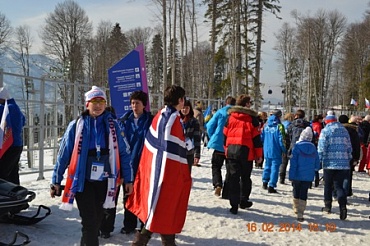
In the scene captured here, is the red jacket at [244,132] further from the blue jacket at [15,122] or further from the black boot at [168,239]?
the blue jacket at [15,122]

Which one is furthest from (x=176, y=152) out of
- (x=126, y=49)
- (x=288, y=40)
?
(x=288, y=40)

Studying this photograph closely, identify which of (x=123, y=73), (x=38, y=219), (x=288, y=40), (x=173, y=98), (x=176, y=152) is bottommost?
(x=38, y=219)

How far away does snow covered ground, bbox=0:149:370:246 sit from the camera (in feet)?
15.6

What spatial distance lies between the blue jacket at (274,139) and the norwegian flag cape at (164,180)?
4.36 metres

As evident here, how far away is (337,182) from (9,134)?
508 centimetres

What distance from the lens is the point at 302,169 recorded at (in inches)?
233

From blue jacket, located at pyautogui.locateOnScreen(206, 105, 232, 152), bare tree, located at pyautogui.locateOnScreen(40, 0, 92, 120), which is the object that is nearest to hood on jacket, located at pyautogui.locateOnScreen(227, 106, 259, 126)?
blue jacket, located at pyautogui.locateOnScreen(206, 105, 232, 152)

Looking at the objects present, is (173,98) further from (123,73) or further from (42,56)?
(42,56)

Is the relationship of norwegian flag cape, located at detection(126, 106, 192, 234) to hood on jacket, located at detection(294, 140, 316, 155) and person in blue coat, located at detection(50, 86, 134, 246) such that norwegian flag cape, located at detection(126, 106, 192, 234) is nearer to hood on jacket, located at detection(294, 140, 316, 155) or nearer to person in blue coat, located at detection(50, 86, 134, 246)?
person in blue coat, located at detection(50, 86, 134, 246)

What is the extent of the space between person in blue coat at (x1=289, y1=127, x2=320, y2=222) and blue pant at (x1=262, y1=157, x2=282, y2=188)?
1602mm

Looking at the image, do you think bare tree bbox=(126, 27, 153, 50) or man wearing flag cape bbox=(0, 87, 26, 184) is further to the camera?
bare tree bbox=(126, 27, 153, 50)

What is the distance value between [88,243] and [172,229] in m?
0.79

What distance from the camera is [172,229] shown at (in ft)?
11.9
